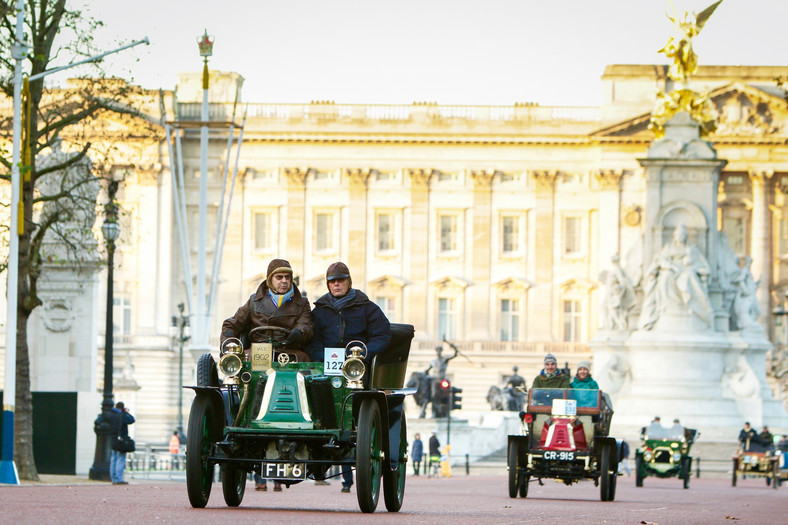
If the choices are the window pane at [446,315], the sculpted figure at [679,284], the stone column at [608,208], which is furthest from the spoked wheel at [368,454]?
the window pane at [446,315]

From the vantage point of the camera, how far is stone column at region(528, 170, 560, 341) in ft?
319

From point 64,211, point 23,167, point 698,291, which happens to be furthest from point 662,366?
point 23,167

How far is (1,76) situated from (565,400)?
1289 centimetres

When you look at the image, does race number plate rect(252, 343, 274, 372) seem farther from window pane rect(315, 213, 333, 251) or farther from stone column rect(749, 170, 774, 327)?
window pane rect(315, 213, 333, 251)

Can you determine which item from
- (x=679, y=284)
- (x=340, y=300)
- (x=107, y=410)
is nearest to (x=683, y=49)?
(x=679, y=284)

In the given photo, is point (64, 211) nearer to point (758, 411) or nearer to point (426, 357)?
point (758, 411)

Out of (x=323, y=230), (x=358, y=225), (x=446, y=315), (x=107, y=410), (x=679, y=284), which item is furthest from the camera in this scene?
(x=323, y=230)

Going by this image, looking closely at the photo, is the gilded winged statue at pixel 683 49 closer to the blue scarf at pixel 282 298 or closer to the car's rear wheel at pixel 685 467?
the car's rear wheel at pixel 685 467

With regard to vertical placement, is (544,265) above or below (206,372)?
above

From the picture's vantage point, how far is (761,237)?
9531 cm

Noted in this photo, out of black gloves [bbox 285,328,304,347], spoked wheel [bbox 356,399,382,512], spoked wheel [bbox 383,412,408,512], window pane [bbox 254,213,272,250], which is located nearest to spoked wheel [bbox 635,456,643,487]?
spoked wheel [bbox 383,412,408,512]

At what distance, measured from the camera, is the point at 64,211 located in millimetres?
33688

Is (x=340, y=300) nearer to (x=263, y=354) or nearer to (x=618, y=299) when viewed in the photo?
(x=263, y=354)

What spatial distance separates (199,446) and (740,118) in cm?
8320
